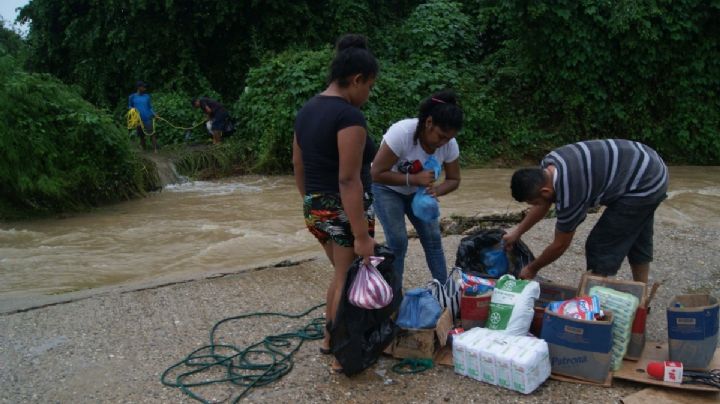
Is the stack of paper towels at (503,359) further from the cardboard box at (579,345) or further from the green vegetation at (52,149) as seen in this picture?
the green vegetation at (52,149)

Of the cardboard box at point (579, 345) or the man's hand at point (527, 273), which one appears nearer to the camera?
the cardboard box at point (579, 345)

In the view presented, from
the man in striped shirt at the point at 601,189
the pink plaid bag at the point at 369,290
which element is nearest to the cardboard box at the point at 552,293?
the man in striped shirt at the point at 601,189

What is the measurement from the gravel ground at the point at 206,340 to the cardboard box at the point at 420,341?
0.11 meters

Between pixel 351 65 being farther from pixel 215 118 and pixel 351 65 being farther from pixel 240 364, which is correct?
pixel 215 118

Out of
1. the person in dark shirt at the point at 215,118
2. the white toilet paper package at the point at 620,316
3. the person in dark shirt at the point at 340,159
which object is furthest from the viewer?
the person in dark shirt at the point at 215,118

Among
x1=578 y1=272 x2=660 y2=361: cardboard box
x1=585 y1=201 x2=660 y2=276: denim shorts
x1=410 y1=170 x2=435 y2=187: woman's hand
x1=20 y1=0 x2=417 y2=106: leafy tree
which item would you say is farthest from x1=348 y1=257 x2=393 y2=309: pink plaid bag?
x1=20 y1=0 x2=417 y2=106: leafy tree

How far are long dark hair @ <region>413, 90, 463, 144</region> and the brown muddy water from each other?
2639 mm

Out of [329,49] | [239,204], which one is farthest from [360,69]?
[329,49]

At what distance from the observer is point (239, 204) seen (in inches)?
435

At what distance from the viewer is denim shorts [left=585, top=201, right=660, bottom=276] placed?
369 cm

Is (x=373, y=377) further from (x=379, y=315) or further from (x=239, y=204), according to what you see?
(x=239, y=204)

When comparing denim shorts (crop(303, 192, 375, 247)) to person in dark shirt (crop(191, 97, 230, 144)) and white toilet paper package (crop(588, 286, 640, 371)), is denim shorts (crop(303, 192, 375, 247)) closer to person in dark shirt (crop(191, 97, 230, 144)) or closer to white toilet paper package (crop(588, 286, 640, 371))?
white toilet paper package (crop(588, 286, 640, 371))

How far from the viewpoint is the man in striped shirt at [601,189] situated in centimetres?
355

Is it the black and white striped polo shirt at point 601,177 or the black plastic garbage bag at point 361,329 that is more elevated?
the black and white striped polo shirt at point 601,177
